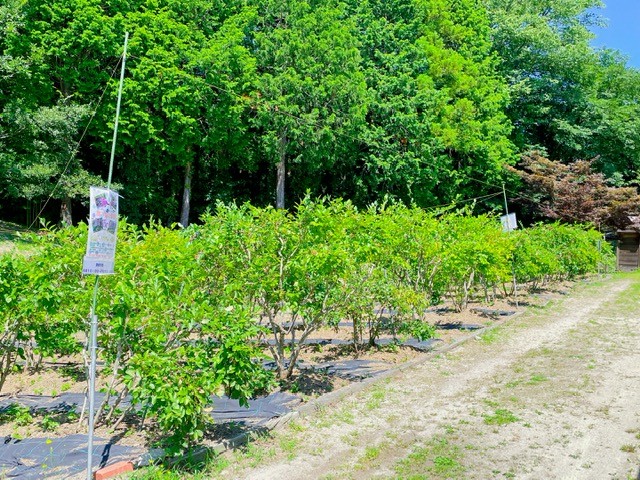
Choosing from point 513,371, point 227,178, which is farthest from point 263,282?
point 227,178

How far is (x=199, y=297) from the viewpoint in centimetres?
404

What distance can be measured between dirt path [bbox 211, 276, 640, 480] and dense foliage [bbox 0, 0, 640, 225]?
42.6ft

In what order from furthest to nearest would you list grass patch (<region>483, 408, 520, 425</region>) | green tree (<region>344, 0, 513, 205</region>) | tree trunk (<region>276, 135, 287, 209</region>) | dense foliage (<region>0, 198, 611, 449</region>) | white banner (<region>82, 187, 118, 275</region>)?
green tree (<region>344, 0, 513, 205</region>)
tree trunk (<region>276, 135, 287, 209</region>)
grass patch (<region>483, 408, 520, 425</region>)
dense foliage (<region>0, 198, 611, 449</region>)
white banner (<region>82, 187, 118, 275</region>)

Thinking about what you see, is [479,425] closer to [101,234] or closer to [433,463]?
[433,463]

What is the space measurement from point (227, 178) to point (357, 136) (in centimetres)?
739

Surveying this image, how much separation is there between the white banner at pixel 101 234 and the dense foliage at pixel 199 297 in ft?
1.31

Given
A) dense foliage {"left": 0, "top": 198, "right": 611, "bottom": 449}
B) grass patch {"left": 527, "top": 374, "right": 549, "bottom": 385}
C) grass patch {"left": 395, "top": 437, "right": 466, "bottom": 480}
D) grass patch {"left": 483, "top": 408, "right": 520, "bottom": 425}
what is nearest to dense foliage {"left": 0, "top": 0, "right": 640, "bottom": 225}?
dense foliage {"left": 0, "top": 198, "right": 611, "bottom": 449}

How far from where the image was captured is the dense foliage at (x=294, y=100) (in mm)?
18406

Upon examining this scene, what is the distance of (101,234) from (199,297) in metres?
0.88

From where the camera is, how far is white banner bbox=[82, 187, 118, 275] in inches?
137

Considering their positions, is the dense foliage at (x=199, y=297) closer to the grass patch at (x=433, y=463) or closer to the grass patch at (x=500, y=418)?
the grass patch at (x=433, y=463)

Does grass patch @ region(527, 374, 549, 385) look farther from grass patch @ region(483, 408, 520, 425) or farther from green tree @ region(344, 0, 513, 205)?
green tree @ region(344, 0, 513, 205)

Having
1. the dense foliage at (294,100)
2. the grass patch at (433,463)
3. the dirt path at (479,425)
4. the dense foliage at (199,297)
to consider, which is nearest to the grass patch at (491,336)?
the dirt path at (479,425)

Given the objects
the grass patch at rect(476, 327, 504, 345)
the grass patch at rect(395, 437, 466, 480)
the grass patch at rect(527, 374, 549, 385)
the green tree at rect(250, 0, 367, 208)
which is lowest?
the grass patch at rect(395, 437, 466, 480)
